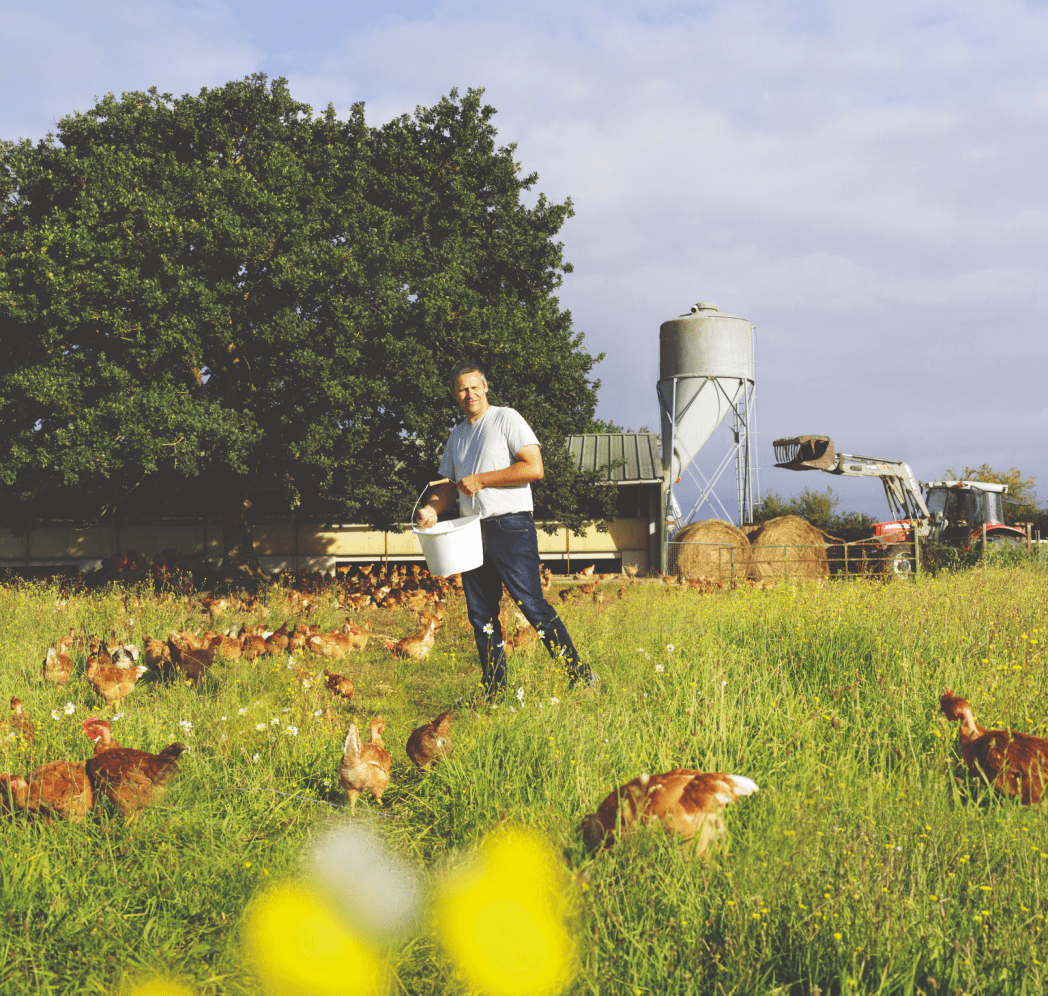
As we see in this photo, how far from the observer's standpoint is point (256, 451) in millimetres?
11984

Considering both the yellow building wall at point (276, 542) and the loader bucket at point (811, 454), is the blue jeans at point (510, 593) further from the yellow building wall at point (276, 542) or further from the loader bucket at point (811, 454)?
the yellow building wall at point (276, 542)

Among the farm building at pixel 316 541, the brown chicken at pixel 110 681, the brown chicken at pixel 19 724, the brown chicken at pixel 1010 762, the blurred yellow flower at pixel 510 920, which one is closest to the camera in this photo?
the blurred yellow flower at pixel 510 920

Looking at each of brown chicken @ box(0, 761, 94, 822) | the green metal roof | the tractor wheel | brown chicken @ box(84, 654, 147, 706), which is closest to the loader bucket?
the tractor wheel

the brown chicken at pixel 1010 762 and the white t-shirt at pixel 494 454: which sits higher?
the white t-shirt at pixel 494 454

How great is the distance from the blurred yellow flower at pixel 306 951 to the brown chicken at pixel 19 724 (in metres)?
2.30

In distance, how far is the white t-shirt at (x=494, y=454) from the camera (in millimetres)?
4375

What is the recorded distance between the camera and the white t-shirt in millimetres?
4375

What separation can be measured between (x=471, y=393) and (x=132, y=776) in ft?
8.76

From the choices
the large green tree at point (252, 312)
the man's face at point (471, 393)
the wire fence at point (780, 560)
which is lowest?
the wire fence at point (780, 560)

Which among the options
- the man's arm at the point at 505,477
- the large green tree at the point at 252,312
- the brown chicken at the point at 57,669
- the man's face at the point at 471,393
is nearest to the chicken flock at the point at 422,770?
the brown chicken at the point at 57,669

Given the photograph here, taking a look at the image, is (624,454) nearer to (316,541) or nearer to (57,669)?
(316,541)

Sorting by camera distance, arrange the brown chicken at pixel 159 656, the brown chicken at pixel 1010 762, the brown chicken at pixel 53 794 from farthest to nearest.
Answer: the brown chicken at pixel 159 656 → the brown chicken at pixel 53 794 → the brown chicken at pixel 1010 762

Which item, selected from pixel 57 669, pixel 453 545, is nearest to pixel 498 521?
pixel 453 545

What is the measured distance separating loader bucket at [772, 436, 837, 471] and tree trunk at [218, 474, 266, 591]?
10933 millimetres
